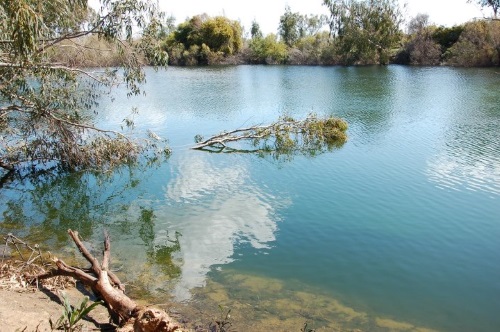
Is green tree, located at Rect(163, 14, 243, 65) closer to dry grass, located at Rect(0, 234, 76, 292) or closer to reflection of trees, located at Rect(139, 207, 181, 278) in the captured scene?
reflection of trees, located at Rect(139, 207, 181, 278)

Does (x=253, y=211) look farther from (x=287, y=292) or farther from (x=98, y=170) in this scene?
(x=98, y=170)

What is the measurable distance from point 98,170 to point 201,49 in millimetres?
53188

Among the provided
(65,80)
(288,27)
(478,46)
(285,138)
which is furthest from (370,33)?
(65,80)

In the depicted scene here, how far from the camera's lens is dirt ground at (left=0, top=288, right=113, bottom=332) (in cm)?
572

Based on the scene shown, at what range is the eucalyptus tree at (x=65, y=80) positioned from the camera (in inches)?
480

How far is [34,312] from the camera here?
619 centimetres

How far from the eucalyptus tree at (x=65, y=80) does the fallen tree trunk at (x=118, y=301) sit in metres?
5.75

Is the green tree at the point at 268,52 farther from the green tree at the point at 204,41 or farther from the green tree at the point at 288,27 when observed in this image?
the green tree at the point at 288,27

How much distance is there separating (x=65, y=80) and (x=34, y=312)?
9893mm

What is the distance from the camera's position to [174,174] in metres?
16.0

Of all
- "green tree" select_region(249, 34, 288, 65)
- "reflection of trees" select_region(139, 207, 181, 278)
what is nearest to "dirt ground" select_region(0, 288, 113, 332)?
"reflection of trees" select_region(139, 207, 181, 278)

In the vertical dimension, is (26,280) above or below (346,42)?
below

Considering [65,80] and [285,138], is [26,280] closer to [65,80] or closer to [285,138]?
[65,80]

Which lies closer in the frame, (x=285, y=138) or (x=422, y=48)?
(x=285, y=138)
